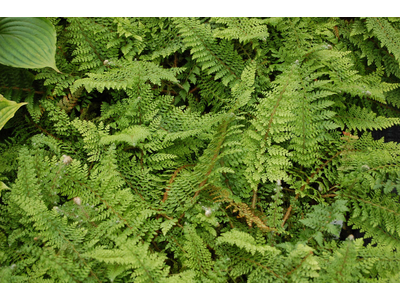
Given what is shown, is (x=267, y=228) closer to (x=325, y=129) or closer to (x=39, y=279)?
(x=325, y=129)

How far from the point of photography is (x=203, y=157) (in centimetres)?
224

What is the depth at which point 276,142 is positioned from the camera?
241cm

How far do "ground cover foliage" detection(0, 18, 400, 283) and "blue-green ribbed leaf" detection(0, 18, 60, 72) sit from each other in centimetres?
26

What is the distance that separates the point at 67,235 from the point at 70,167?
49 cm

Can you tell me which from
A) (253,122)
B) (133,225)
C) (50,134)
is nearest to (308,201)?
(253,122)

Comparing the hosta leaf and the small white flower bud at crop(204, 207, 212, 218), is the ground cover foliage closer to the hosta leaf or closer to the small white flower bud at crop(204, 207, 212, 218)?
the small white flower bud at crop(204, 207, 212, 218)

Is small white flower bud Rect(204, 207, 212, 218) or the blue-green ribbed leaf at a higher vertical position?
the blue-green ribbed leaf

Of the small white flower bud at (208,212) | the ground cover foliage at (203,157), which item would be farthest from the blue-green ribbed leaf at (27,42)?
the small white flower bud at (208,212)

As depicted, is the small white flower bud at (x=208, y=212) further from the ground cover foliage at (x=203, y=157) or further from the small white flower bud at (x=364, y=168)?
the small white flower bud at (x=364, y=168)

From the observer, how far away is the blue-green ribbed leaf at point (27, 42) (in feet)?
7.75

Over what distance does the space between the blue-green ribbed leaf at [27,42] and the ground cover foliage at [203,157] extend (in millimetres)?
263

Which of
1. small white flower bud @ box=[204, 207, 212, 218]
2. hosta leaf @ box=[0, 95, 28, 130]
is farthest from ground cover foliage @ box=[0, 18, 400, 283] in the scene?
hosta leaf @ box=[0, 95, 28, 130]

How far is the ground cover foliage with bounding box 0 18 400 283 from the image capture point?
2.00 metres

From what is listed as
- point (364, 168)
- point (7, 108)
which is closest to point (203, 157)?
point (364, 168)
